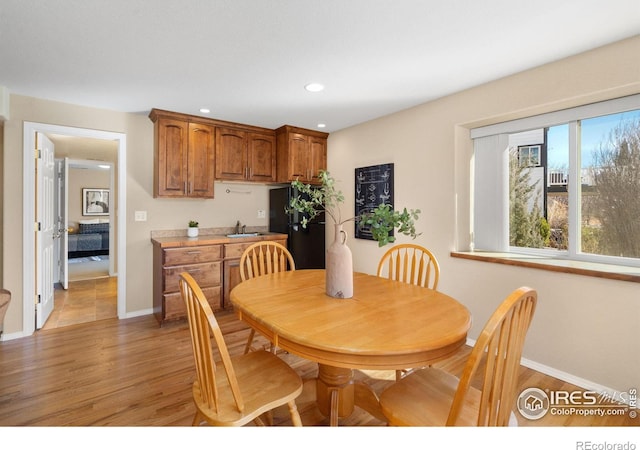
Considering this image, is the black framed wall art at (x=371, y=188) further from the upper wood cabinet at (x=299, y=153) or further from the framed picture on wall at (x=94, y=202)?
the framed picture on wall at (x=94, y=202)

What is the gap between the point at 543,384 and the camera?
2156 millimetres

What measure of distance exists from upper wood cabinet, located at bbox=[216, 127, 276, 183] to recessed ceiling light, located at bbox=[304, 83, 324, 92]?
1392 millimetres

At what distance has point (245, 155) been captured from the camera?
12.6 ft

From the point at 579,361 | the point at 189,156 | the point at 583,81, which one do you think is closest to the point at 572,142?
the point at 583,81

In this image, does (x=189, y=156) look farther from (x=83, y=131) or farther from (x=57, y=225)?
(x=57, y=225)

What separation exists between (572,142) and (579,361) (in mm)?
1575

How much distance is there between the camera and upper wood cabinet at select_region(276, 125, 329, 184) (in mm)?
3906

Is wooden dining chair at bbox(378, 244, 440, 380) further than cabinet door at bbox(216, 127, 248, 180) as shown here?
No

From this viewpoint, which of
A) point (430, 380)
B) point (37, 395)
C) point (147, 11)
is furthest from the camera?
point (37, 395)

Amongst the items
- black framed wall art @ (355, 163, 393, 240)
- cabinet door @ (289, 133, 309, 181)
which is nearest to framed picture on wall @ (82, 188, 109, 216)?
cabinet door @ (289, 133, 309, 181)

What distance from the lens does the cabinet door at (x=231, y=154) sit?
3656 mm

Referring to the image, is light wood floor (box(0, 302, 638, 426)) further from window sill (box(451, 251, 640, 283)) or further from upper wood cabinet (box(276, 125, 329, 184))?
upper wood cabinet (box(276, 125, 329, 184))

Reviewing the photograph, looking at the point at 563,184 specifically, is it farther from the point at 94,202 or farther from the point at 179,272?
the point at 94,202

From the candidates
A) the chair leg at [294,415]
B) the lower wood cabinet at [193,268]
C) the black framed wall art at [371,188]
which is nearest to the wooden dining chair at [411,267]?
the chair leg at [294,415]
